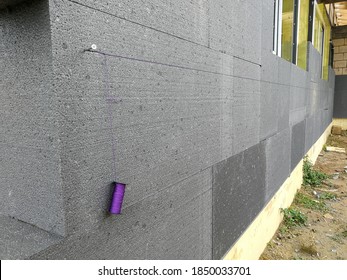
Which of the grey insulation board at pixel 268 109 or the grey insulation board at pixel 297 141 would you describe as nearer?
the grey insulation board at pixel 268 109

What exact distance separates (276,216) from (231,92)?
2.62 metres

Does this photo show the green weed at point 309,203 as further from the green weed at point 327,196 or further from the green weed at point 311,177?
the green weed at point 311,177

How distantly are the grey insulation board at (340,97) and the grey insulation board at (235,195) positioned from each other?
569 inches

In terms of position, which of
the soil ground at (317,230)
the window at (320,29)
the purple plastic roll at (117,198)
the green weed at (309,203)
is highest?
the window at (320,29)

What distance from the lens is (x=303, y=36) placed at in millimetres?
6219

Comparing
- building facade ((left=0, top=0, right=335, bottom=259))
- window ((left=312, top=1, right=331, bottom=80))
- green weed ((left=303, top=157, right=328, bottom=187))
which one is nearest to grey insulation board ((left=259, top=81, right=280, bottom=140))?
building facade ((left=0, top=0, right=335, bottom=259))

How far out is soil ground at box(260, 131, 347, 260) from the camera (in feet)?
12.2

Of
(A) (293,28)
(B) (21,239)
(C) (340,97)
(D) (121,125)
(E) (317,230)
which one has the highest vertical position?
(A) (293,28)

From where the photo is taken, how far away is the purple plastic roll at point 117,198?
1250mm

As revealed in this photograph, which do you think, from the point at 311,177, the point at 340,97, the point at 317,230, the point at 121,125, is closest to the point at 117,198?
the point at 121,125

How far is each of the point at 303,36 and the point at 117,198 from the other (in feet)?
20.7

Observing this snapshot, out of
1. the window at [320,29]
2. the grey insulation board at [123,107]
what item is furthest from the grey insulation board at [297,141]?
the grey insulation board at [123,107]

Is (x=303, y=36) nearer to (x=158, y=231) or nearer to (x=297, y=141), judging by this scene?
(x=297, y=141)

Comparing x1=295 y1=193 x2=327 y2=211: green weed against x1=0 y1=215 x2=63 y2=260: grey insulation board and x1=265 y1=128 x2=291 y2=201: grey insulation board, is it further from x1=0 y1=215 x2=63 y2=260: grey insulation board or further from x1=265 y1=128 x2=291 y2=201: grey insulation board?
x1=0 y1=215 x2=63 y2=260: grey insulation board
